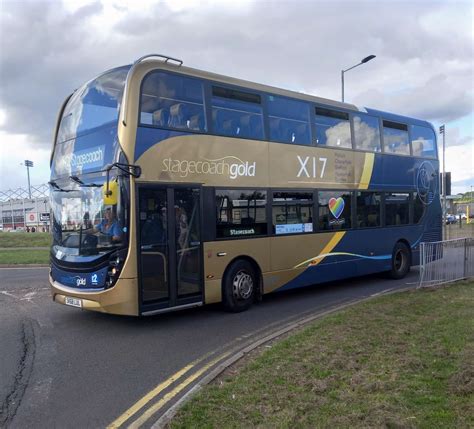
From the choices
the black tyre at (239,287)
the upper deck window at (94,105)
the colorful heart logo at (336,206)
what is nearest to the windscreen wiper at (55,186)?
the upper deck window at (94,105)

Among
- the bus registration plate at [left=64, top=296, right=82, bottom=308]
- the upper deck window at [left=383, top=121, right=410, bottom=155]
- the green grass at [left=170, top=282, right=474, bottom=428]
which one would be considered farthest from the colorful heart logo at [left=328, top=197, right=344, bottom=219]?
the bus registration plate at [left=64, top=296, right=82, bottom=308]

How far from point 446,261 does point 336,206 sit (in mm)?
2926

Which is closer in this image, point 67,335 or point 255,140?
point 67,335

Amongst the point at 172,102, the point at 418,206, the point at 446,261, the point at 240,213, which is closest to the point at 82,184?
the point at 172,102

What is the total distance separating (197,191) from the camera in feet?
27.2

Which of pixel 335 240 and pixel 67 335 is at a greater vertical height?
pixel 335 240

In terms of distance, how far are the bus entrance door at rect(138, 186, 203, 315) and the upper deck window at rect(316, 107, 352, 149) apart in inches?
154

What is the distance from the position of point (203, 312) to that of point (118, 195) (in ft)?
10.00

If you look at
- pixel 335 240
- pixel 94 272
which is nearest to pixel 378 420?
pixel 94 272

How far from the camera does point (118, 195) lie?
7242 millimetres

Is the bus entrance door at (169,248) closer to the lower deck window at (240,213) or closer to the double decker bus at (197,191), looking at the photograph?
the double decker bus at (197,191)

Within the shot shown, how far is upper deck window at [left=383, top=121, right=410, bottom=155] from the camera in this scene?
41.5 ft

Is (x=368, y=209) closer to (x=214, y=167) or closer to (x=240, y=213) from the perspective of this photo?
(x=240, y=213)

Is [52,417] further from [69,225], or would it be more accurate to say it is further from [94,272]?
[69,225]
